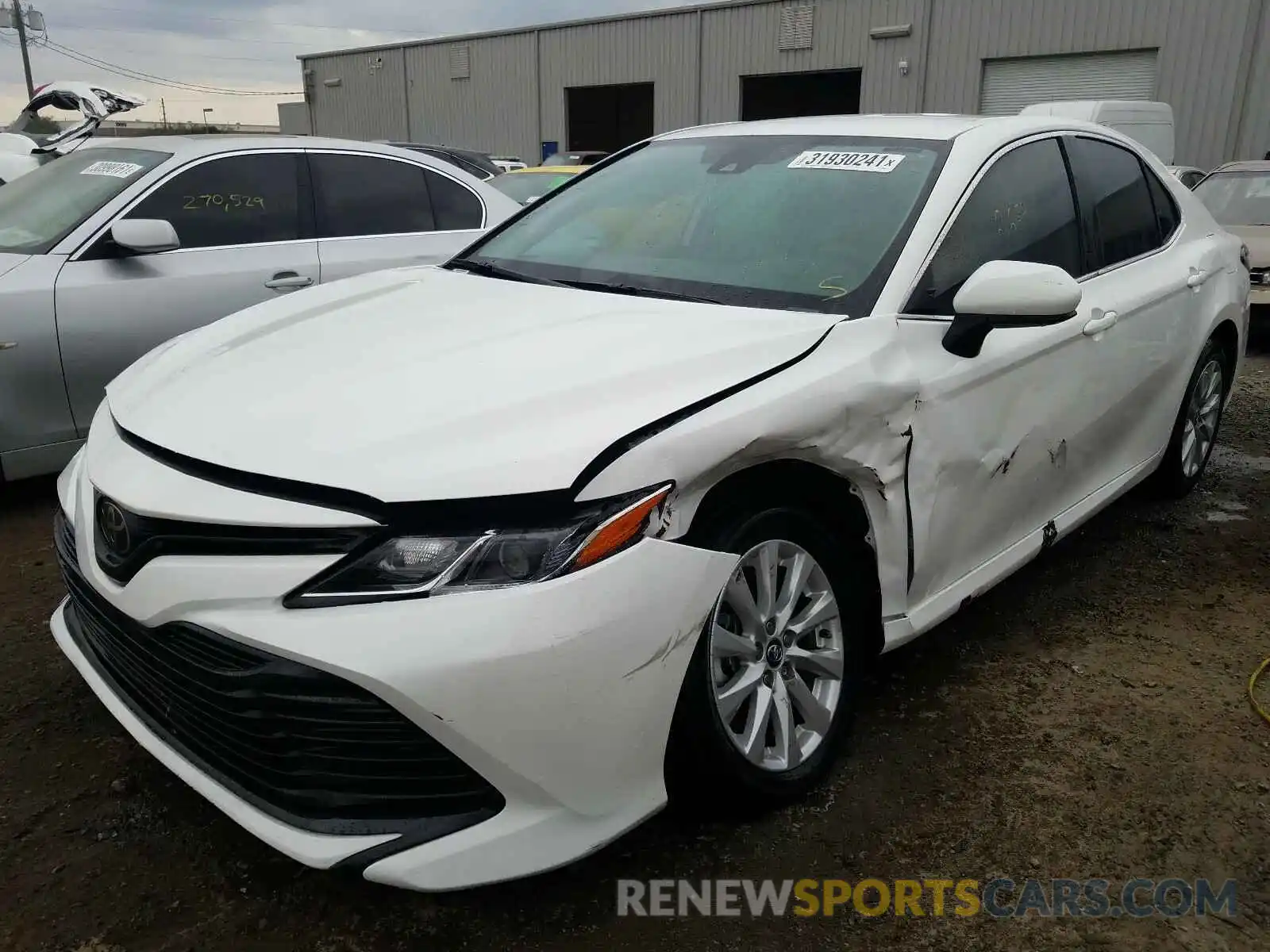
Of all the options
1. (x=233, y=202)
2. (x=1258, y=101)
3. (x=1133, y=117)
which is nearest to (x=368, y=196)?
(x=233, y=202)

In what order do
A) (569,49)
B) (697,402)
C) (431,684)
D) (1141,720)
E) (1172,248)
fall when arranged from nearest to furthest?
(431,684), (697,402), (1141,720), (1172,248), (569,49)

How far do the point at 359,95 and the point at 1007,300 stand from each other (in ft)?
116

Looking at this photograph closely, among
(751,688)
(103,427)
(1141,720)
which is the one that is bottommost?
(1141,720)

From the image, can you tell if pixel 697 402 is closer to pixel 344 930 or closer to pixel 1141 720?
pixel 344 930

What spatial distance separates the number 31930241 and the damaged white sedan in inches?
72.5

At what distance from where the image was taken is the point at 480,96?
30422 millimetres

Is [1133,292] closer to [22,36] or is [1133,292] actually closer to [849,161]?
[849,161]

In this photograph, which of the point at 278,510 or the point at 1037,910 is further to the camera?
the point at 1037,910

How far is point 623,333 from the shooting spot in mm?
2324

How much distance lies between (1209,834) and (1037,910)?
55cm

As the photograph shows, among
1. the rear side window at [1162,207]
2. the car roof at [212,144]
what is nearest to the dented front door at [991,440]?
the rear side window at [1162,207]

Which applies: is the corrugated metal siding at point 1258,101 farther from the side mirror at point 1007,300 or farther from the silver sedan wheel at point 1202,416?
the side mirror at point 1007,300

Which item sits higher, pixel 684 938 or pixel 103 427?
pixel 103 427

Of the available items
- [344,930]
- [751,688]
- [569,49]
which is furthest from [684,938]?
[569,49]
